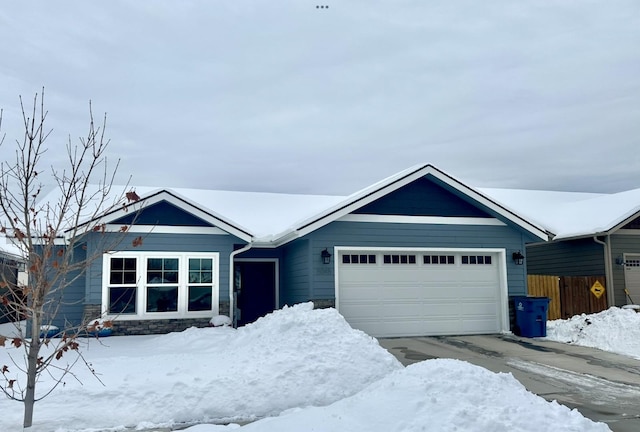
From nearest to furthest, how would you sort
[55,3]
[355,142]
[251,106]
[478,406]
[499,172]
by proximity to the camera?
[478,406] < [55,3] < [251,106] < [355,142] < [499,172]

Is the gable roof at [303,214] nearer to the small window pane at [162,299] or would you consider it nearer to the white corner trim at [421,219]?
the white corner trim at [421,219]

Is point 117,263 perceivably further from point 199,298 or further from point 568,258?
point 568,258

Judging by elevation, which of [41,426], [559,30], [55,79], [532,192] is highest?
[559,30]

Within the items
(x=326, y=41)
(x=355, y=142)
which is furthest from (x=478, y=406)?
(x=355, y=142)

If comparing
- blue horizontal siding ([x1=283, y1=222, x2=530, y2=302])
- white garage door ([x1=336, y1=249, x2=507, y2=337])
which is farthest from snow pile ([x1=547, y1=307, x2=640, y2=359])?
white garage door ([x1=336, y1=249, x2=507, y2=337])

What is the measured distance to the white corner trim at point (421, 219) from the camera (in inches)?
562

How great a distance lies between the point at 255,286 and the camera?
58.6ft

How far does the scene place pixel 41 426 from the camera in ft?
21.2

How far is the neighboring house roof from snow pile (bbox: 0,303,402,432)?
26.1 ft

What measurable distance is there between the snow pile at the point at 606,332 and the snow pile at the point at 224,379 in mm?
6806

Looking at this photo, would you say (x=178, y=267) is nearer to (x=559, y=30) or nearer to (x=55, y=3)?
(x=55, y=3)

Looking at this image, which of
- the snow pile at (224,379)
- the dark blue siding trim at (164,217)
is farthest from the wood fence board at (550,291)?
the dark blue siding trim at (164,217)

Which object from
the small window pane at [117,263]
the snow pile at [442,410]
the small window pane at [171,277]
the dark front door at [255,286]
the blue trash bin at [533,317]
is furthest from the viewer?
the dark front door at [255,286]

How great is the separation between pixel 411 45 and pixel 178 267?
9035mm
